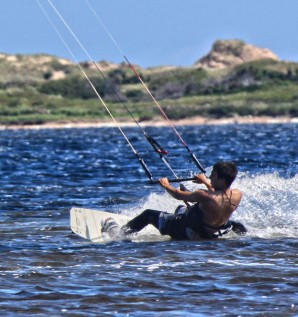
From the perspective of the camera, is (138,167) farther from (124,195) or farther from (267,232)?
(267,232)

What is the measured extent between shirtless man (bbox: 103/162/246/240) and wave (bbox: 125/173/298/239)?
119 cm

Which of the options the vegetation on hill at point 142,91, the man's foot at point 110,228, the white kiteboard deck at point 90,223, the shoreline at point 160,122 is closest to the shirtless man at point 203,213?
the man's foot at point 110,228

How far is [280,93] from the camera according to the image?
149750 millimetres

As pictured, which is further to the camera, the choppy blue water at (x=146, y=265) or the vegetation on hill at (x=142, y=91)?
the vegetation on hill at (x=142, y=91)

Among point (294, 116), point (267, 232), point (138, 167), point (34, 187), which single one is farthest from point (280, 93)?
point (267, 232)

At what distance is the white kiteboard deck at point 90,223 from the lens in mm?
19781

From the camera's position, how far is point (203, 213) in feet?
60.5

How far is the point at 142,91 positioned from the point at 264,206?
133890 millimetres

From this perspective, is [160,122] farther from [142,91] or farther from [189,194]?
[189,194]

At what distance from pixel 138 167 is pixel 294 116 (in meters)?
95.4

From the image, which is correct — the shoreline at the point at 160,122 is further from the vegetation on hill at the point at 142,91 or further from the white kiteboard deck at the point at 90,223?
the white kiteboard deck at the point at 90,223

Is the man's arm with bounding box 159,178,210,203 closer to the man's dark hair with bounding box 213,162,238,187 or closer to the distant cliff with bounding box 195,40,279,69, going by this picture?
the man's dark hair with bounding box 213,162,238,187

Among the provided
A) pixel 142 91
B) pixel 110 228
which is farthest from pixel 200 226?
pixel 142 91

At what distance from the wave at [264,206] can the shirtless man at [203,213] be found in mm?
1187
